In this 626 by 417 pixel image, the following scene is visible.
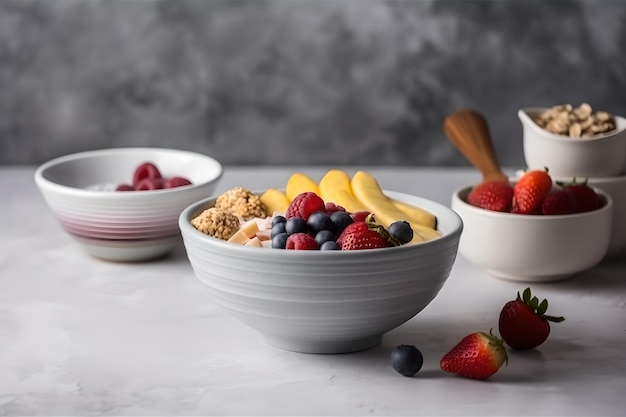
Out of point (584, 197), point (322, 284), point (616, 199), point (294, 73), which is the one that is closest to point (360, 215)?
point (322, 284)

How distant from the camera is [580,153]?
1.66 meters

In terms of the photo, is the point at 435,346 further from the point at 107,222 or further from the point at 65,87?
the point at 65,87

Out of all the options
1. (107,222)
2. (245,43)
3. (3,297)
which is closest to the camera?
(3,297)

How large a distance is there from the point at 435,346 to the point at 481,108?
1405 mm

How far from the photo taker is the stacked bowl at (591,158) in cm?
165

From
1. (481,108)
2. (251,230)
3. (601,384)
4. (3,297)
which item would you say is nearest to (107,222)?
(3,297)

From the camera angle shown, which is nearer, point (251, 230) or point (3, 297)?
point (251, 230)

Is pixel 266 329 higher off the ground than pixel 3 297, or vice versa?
pixel 266 329

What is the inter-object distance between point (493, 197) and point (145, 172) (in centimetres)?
65

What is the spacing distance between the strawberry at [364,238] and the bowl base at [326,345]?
0.46 feet

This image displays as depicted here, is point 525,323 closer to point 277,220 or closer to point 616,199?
point 277,220

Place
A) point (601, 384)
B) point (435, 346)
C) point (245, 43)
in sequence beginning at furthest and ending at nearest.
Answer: point (245, 43) → point (435, 346) → point (601, 384)

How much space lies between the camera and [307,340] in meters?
1.26

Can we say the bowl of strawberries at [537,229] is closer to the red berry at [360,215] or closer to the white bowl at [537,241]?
the white bowl at [537,241]
